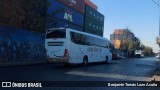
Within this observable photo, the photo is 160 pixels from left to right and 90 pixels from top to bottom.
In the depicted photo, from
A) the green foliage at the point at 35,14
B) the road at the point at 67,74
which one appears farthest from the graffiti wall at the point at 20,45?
the road at the point at 67,74

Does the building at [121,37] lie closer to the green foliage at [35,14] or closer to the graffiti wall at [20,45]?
the green foliage at [35,14]

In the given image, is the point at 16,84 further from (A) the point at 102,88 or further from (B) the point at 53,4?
(B) the point at 53,4

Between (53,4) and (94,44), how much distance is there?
15.3 meters

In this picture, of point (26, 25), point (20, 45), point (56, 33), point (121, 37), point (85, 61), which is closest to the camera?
point (56, 33)

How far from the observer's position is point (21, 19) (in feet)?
101

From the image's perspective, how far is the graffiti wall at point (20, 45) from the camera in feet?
97.0

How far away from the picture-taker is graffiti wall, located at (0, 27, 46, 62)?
29.6 meters

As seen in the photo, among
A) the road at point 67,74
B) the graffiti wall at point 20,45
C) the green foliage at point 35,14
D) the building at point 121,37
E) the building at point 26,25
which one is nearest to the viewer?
the road at point 67,74

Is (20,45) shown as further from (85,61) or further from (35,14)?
(85,61)

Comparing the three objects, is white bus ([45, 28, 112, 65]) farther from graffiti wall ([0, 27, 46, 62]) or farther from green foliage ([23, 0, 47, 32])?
green foliage ([23, 0, 47, 32])

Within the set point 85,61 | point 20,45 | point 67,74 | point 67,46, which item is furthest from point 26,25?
point 67,74

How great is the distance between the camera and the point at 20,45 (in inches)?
1284

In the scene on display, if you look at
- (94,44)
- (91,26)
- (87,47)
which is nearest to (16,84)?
(87,47)

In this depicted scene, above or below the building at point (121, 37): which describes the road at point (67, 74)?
below
